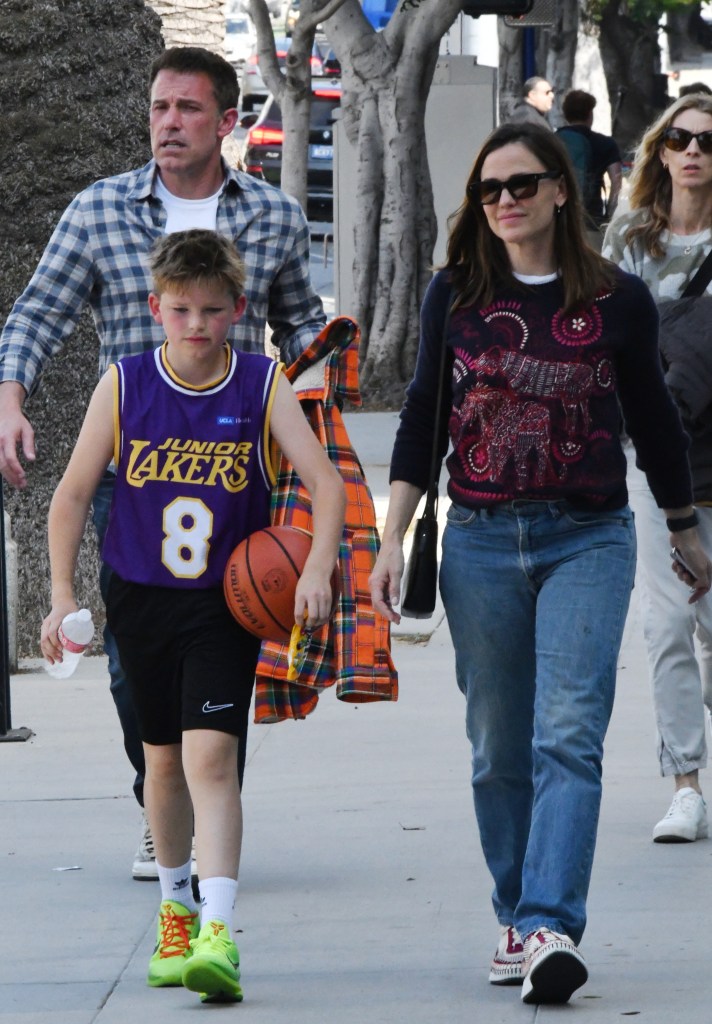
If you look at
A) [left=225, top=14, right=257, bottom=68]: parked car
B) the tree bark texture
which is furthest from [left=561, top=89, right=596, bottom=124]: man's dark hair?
[left=225, top=14, right=257, bottom=68]: parked car

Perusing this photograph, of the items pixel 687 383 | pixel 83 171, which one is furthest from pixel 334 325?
pixel 83 171

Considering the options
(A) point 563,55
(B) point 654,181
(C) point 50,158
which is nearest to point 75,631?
(B) point 654,181

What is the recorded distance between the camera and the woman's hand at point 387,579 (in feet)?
13.8

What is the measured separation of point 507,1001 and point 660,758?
1.47 metres

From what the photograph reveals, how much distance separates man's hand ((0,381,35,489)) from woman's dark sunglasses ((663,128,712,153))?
189 centimetres

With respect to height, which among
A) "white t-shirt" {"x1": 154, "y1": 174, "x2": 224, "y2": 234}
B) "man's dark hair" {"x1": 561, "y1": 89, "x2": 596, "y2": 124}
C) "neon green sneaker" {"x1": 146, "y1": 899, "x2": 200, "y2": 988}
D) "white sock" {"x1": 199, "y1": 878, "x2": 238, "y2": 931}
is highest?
"man's dark hair" {"x1": 561, "y1": 89, "x2": 596, "y2": 124}

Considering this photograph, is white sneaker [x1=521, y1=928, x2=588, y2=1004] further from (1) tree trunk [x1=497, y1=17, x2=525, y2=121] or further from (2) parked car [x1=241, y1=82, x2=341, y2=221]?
(2) parked car [x1=241, y1=82, x2=341, y2=221]

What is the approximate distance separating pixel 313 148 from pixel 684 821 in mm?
24488

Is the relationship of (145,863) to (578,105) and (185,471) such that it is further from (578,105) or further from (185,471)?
(578,105)

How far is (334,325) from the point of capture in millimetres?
4695

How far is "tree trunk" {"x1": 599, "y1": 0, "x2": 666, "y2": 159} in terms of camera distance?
1353 inches

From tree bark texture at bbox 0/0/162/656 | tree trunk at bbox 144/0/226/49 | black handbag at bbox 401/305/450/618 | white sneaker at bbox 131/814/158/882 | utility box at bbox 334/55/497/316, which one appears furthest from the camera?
utility box at bbox 334/55/497/316

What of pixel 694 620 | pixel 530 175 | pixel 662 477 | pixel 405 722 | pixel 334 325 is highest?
pixel 530 175

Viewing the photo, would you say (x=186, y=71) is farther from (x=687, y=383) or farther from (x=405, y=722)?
(x=405, y=722)
